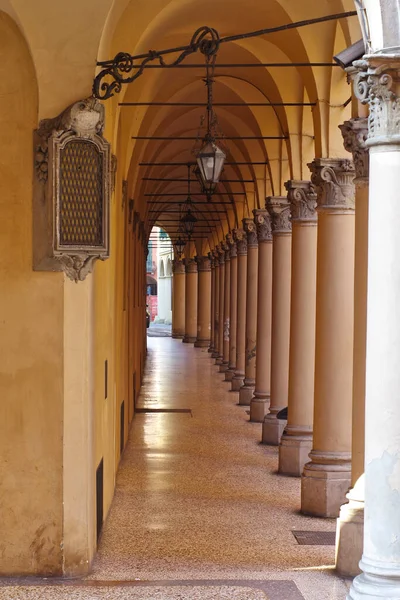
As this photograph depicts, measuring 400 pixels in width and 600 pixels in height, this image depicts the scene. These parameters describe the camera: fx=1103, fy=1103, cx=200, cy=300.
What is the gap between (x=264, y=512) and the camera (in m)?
14.4

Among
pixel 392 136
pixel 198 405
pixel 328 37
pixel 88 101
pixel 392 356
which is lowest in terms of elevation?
pixel 198 405

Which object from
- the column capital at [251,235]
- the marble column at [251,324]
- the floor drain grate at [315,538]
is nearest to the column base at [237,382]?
the marble column at [251,324]

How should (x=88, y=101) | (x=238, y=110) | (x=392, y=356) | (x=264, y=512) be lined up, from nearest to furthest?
1. (x=392, y=356)
2. (x=88, y=101)
3. (x=264, y=512)
4. (x=238, y=110)

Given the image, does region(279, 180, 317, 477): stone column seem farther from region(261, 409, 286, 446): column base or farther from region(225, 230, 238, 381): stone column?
region(225, 230, 238, 381): stone column

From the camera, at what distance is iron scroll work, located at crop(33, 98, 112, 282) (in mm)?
10453

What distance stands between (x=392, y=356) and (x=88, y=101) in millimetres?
4470

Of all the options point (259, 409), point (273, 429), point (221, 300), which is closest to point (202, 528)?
point (273, 429)

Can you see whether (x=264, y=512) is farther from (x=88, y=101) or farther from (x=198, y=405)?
(x=198, y=405)

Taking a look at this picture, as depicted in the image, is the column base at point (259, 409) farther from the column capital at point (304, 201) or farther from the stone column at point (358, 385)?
the stone column at point (358, 385)

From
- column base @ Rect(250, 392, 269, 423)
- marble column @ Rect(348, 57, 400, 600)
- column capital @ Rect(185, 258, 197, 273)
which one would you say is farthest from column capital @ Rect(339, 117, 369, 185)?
column capital @ Rect(185, 258, 197, 273)

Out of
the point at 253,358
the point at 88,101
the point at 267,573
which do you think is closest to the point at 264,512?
the point at 267,573

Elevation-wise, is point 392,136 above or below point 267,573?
above

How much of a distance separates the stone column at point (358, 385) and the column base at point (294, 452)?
19.1 feet

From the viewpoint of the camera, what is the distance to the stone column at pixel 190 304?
6141 cm
